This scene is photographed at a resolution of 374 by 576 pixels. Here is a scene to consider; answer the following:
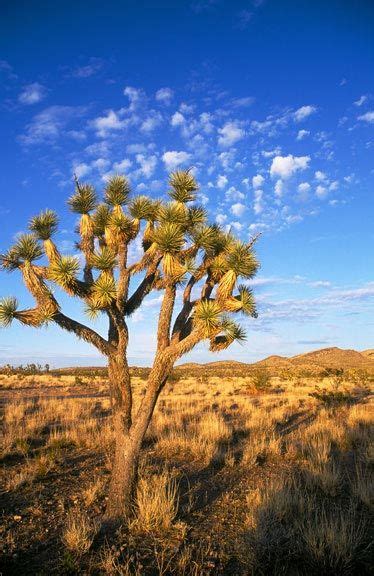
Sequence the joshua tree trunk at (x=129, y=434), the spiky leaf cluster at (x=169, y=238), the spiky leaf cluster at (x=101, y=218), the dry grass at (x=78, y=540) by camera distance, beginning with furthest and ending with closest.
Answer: the spiky leaf cluster at (x=101, y=218), the spiky leaf cluster at (x=169, y=238), the joshua tree trunk at (x=129, y=434), the dry grass at (x=78, y=540)

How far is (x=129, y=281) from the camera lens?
858cm

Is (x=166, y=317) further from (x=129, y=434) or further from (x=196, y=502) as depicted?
(x=196, y=502)

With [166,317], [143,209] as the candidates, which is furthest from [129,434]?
[143,209]

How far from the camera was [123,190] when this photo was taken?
9.34 meters

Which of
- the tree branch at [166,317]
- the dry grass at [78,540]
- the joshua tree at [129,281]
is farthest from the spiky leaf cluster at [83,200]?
the dry grass at [78,540]

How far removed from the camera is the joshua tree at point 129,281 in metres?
7.45

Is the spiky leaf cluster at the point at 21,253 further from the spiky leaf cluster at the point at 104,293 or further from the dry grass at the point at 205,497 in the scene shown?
the dry grass at the point at 205,497

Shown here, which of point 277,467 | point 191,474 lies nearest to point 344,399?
point 277,467

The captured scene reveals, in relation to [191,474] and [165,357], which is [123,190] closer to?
[165,357]

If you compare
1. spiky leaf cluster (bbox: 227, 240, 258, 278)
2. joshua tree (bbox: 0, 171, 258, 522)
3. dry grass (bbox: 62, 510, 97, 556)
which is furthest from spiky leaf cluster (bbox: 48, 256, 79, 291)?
dry grass (bbox: 62, 510, 97, 556)

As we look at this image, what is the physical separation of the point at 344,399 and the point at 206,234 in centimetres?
1588

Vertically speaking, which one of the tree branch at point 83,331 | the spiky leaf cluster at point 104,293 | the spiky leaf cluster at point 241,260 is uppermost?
the spiky leaf cluster at point 241,260

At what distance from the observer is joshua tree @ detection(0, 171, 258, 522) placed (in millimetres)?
7449

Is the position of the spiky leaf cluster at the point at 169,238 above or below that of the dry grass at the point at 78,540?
above
